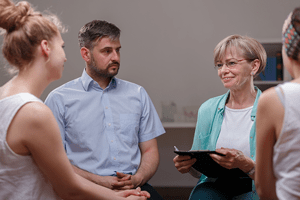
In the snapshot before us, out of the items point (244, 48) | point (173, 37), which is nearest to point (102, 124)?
point (244, 48)

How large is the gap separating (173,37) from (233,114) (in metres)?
1.92

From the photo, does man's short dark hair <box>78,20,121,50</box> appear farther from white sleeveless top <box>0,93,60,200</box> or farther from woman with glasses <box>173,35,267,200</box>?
white sleeveless top <box>0,93,60,200</box>

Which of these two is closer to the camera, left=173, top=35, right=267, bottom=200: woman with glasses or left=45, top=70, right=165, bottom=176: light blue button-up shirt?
left=173, top=35, right=267, bottom=200: woman with glasses

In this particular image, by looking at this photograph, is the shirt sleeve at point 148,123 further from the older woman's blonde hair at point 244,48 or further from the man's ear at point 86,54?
the older woman's blonde hair at point 244,48

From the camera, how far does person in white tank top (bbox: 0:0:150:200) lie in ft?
2.88

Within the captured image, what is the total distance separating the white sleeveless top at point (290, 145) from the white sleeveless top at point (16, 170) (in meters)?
0.78

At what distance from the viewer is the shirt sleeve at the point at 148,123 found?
6.06ft

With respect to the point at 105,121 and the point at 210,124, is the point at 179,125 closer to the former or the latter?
the point at 210,124

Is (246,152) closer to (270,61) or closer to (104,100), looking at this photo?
(104,100)

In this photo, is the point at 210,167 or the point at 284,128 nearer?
the point at 284,128

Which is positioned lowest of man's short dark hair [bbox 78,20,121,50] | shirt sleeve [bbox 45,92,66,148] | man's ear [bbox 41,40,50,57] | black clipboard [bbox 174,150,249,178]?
black clipboard [bbox 174,150,249,178]

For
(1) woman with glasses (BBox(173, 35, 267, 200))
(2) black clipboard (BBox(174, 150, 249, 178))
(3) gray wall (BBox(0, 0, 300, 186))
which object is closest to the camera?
(2) black clipboard (BBox(174, 150, 249, 178))

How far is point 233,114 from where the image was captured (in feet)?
5.63

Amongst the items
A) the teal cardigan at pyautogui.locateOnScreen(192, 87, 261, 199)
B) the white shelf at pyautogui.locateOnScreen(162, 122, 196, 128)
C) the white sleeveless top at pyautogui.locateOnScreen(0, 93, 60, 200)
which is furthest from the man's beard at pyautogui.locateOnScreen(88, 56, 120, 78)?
the white shelf at pyautogui.locateOnScreen(162, 122, 196, 128)
